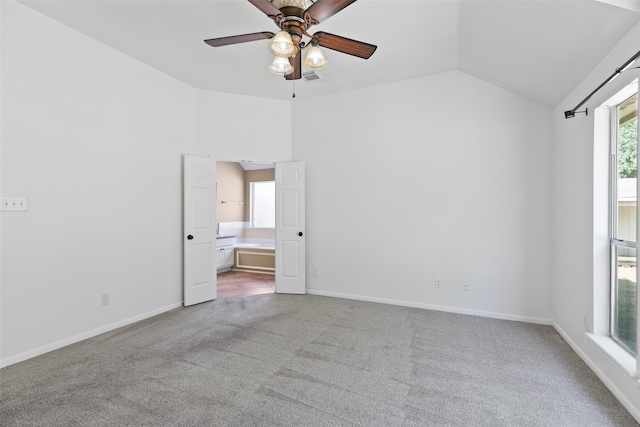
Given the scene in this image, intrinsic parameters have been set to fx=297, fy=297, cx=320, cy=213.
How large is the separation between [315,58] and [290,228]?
9.22ft

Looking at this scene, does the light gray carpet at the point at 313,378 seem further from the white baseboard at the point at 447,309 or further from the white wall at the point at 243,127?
the white wall at the point at 243,127

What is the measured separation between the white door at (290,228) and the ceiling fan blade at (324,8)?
2712mm

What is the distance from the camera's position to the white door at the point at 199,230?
4.04 meters

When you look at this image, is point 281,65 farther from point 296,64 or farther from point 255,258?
point 255,258

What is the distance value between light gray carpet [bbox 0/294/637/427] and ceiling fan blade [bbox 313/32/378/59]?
2464mm

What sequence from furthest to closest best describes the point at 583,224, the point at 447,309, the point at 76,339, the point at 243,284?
1. the point at 243,284
2. the point at 447,309
3. the point at 76,339
4. the point at 583,224

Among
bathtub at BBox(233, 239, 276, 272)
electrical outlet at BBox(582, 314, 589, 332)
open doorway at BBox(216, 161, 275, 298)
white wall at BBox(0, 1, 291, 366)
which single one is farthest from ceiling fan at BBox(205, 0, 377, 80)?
bathtub at BBox(233, 239, 276, 272)

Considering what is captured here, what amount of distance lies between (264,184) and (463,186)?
482 cm

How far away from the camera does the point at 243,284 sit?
5215 mm

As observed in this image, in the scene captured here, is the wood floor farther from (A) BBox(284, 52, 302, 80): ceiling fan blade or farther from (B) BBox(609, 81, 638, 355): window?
(B) BBox(609, 81, 638, 355): window

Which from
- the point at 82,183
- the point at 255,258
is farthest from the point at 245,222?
the point at 82,183

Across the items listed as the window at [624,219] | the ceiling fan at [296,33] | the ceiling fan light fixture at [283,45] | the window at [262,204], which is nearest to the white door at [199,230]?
the ceiling fan at [296,33]

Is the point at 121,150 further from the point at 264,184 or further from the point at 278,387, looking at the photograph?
the point at 264,184

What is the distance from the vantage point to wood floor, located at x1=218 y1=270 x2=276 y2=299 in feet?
15.4
